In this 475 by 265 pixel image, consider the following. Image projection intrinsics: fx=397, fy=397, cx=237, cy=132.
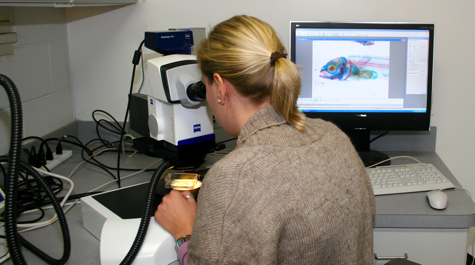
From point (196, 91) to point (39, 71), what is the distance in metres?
0.86

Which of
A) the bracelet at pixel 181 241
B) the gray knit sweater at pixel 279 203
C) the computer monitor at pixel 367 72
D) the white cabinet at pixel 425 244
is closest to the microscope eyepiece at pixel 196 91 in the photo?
the gray knit sweater at pixel 279 203

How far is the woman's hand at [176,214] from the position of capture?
35.1 inches

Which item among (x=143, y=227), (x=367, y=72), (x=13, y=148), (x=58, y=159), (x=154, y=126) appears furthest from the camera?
(x=58, y=159)

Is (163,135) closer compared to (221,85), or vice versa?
(221,85)

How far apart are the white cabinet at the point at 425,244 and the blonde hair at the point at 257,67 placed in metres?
0.48

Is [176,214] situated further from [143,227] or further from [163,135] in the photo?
[163,135]

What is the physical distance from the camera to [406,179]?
1191mm

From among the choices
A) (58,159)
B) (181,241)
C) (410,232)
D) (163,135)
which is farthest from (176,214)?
(58,159)

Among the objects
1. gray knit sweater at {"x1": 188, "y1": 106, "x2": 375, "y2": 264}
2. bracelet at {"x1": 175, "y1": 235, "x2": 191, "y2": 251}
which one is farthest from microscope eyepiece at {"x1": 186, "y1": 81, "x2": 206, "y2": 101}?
bracelet at {"x1": 175, "y1": 235, "x2": 191, "y2": 251}

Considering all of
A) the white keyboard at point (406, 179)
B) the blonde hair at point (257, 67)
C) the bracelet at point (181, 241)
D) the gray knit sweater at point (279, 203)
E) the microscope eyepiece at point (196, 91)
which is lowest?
the bracelet at point (181, 241)

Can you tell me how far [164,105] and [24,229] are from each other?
50 cm

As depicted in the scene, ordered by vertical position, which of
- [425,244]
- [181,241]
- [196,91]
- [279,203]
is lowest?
[425,244]

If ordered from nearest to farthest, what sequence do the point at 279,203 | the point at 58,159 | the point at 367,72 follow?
the point at 279,203 < the point at 367,72 < the point at 58,159

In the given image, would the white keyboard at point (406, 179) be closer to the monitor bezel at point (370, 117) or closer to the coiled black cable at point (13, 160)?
the monitor bezel at point (370, 117)
